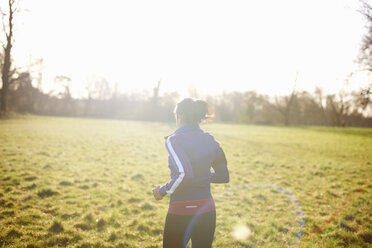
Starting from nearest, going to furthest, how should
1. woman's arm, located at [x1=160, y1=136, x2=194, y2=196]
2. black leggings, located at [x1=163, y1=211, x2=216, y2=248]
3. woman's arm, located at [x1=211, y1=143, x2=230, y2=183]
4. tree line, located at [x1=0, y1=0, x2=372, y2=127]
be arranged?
woman's arm, located at [x1=160, y1=136, x2=194, y2=196], black leggings, located at [x1=163, y1=211, x2=216, y2=248], woman's arm, located at [x1=211, y1=143, x2=230, y2=183], tree line, located at [x1=0, y1=0, x2=372, y2=127]

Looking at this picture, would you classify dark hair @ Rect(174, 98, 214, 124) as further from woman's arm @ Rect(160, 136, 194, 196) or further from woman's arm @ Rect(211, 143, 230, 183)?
woman's arm @ Rect(211, 143, 230, 183)

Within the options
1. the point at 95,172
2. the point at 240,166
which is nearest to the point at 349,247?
the point at 240,166

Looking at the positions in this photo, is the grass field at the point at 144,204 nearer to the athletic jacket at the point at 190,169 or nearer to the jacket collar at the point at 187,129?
the athletic jacket at the point at 190,169

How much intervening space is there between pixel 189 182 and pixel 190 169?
15 centimetres

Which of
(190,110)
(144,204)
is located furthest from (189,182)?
(144,204)

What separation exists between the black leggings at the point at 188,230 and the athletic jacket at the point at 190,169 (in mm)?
68

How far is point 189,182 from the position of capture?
2.21 m

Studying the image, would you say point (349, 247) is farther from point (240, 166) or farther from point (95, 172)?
point (95, 172)

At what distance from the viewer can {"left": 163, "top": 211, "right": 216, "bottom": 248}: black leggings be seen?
229cm

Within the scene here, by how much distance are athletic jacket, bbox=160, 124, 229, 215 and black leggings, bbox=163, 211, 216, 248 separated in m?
0.07

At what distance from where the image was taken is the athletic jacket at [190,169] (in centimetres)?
219

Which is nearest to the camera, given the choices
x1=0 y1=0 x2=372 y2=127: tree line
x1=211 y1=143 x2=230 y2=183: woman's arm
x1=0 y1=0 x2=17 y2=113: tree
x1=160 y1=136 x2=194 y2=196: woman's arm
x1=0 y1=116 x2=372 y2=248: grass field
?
x1=160 y1=136 x2=194 y2=196: woman's arm

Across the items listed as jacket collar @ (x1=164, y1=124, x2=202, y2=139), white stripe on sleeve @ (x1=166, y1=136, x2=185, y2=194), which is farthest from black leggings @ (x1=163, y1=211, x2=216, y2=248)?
jacket collar @ (x1=164, y1=124, x2=202, y2=139)

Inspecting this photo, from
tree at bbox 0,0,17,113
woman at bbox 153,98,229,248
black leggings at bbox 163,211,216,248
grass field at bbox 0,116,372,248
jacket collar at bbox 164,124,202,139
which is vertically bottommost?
grass field at bbox 0,116,372,248
